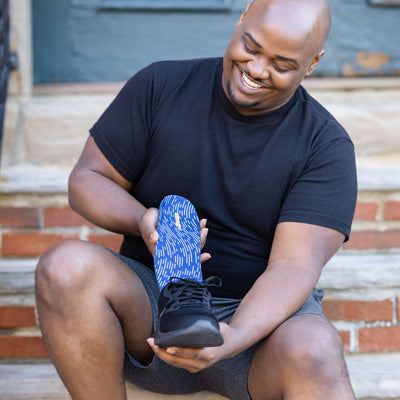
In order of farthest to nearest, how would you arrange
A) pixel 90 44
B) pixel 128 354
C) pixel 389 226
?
pixel 90 44
pixel 389 226
pixel 128 354

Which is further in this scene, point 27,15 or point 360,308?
point 27,15

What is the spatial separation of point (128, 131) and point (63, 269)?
0.45 m

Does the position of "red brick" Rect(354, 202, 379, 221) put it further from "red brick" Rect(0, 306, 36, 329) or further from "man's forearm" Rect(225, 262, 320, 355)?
"red brick" Rect(0, 306, 36, 329)

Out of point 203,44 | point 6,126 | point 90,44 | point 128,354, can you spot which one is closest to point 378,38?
point 203,44

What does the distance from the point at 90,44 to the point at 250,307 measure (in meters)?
1.52

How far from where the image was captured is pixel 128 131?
1.67 m

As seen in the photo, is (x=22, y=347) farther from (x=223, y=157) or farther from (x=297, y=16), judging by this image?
(x=297, y=16)

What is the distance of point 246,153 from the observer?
1.64 m

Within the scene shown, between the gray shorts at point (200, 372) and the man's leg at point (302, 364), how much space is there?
0.06 metres

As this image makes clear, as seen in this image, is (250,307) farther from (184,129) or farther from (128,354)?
(184,129)

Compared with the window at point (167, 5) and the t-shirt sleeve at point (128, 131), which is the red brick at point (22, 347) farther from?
the window at point (167, 5)

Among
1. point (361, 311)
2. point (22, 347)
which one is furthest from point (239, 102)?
point (22, 347)

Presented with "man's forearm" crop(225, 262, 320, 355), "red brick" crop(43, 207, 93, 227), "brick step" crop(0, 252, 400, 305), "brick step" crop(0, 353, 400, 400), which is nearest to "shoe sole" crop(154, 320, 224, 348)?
"man's forearm" crop(225, 262, 320, 355)

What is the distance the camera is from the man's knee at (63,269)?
4.57ft
